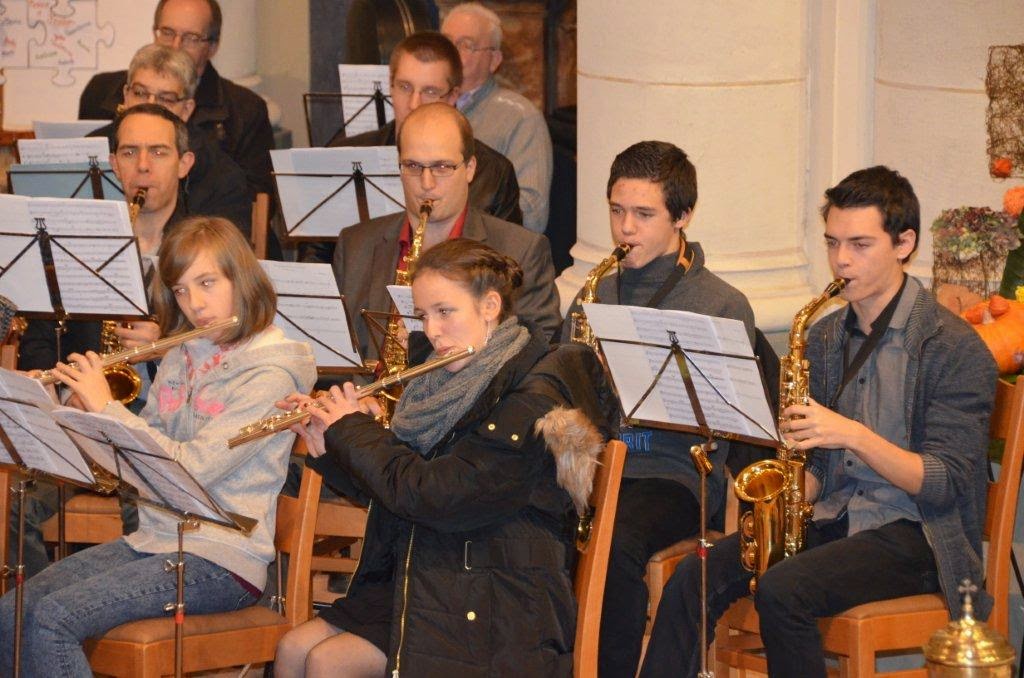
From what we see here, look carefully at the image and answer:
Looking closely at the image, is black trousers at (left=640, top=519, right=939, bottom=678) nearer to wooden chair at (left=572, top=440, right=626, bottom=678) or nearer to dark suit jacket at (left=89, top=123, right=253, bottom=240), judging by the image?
wooden chair at (left=572, top=440, right=626, bottom=678)

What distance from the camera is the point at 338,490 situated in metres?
3.39

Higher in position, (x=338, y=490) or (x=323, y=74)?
(x=323, y=74)

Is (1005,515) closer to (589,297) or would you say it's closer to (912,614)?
(912,614)

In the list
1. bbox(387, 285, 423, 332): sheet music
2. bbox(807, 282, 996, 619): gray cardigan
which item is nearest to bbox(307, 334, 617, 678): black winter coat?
bbox(387, 285, 423, 332): sheet music

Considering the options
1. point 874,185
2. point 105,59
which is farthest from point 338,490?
point 105,59

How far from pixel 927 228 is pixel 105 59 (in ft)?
14.2

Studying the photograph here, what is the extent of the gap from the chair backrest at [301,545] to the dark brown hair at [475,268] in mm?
526

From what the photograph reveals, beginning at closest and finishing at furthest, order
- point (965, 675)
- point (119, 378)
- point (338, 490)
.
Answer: point (965, 675) → point (338, 490) → point (119, 378)

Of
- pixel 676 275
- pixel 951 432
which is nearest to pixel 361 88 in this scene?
pixel 676 275

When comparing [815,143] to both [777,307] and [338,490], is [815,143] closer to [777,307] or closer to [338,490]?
[777,307]

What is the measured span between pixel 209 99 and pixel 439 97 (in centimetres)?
136

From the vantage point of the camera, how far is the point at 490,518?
312 cm

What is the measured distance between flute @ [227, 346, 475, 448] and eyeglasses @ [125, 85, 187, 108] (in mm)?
2286

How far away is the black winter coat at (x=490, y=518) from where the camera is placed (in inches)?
121
